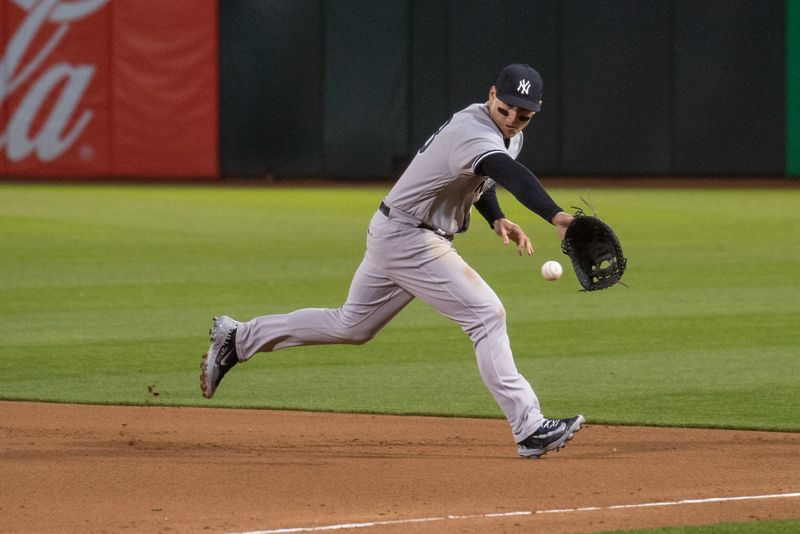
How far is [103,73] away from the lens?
25844 millimetres

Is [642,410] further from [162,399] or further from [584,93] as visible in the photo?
[584,93]

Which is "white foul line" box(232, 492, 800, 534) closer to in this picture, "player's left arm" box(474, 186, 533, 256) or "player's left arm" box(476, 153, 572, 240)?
"player's left arm" box(476, 153, 572, 240)

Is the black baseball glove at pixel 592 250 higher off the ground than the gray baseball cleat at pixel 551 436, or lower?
higher

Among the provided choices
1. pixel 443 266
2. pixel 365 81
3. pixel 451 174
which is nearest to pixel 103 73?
pixel 365 81

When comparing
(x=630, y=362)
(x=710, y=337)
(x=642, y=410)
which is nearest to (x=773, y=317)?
(x=710, y=337)

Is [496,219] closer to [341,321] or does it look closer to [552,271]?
[552,271]

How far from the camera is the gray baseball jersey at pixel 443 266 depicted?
20.2ft

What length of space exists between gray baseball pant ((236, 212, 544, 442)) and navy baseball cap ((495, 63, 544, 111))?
0.69 metres

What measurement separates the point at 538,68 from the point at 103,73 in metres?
7.29

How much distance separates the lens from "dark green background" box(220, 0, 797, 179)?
25578 millimetres

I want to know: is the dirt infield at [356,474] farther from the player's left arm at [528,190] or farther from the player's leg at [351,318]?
the player's left arm at [528,190]

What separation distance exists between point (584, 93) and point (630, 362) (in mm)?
17332

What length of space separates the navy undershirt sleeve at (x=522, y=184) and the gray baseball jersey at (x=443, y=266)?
76 millimetres

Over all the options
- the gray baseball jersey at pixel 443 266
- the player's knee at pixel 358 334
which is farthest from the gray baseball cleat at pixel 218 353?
the player's knee at pixel 358 334
